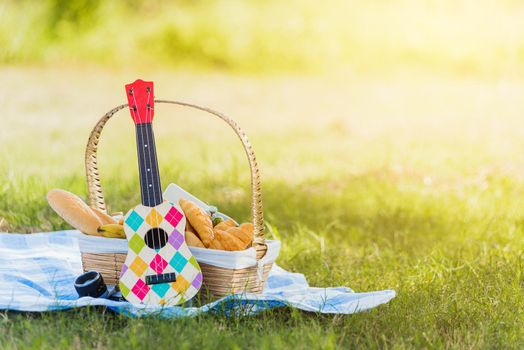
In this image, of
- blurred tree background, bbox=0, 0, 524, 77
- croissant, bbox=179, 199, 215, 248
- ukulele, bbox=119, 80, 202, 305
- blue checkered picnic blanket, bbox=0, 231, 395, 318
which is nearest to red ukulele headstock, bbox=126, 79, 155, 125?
ukulele, bbox=119, 80, 202, 305

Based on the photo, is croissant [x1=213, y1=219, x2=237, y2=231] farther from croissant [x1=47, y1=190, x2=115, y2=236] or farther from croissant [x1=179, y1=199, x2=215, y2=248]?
croissant [x1=47, y1=190, x2=115, y2=236]

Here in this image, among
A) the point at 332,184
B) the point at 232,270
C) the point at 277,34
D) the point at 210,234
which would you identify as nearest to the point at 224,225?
the point at 210,234

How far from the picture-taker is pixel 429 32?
8.27 meters

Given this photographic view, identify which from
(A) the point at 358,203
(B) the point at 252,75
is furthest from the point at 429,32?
(A) the point at 358,203

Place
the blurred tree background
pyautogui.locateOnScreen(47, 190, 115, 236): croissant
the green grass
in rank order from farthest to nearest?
1. the blurred tree background
2. pyautogui.locateOnScreen(47, 190, 115, 236): croissant
3. the green grass

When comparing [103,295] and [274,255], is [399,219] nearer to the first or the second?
[274,255]

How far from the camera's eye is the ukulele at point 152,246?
2133 millimetres

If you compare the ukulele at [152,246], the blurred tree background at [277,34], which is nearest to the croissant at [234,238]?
the ukulele at [152,246]

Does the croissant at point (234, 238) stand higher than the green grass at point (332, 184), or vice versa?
the croissant at point (234, 238)

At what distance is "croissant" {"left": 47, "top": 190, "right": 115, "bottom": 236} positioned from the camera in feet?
7.44

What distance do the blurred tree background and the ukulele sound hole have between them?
6.32 meters

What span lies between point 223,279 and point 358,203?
205cm

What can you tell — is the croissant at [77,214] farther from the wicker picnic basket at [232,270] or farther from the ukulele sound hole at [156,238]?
the ukulele sound hole at [156,238]

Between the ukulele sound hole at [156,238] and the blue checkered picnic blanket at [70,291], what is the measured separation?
0.17 meters
